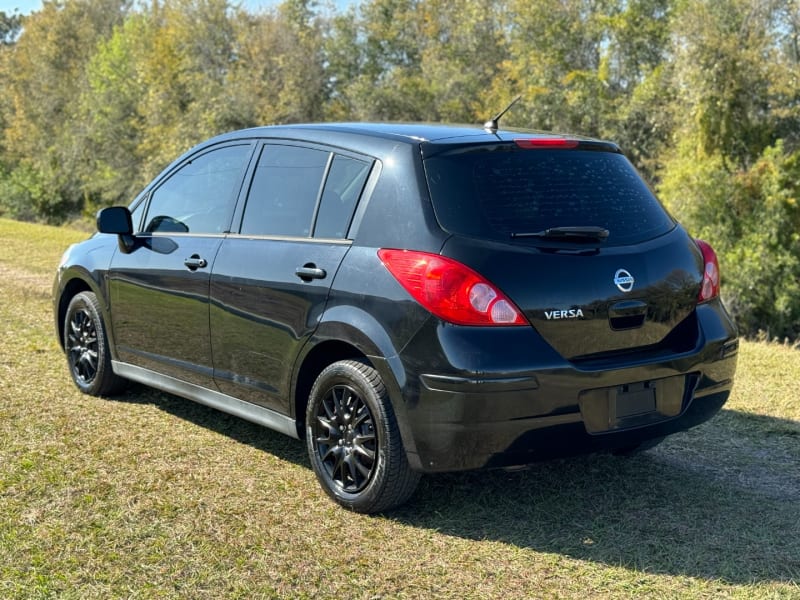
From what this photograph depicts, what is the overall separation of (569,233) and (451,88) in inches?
1363

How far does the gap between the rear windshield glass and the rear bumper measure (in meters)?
0.50

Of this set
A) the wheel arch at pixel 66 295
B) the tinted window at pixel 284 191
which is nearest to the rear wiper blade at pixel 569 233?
the tinted window at pixel 284 191

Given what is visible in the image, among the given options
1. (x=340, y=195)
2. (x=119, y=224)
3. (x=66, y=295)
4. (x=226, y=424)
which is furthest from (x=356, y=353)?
(x=66, y=295)

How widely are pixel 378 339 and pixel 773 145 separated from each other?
26.5m

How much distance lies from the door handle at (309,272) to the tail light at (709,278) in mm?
1757

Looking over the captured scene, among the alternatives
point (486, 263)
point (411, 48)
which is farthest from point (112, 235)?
point (411, 48)

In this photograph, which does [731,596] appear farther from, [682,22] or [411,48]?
[411,48]

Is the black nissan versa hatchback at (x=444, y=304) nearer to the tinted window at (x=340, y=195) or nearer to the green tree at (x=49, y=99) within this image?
the tinted window at (x=340, y=195)

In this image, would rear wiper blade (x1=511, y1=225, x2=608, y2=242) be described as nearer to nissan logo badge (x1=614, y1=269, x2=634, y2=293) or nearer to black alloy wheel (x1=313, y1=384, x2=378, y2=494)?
nissan logo badge (x1=614, y1=269, x2=634, y2=293)

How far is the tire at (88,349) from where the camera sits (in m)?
6.07

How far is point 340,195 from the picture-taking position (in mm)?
4441

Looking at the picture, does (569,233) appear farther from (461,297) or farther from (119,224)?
(119,224)

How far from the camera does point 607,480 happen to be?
15.6ft

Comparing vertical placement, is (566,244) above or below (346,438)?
above
